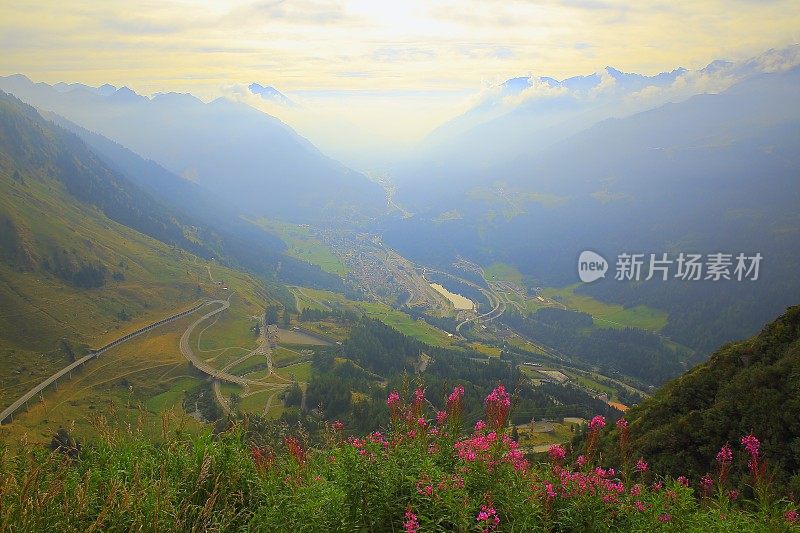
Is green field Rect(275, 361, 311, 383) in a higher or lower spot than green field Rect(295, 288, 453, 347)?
lower

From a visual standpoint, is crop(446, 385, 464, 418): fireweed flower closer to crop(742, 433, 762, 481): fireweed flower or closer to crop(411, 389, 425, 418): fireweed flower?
crop(411, 389, 425, 418): fireweed flower

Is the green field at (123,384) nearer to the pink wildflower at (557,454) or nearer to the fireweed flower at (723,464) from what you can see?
the pink wildflower at (557,454)

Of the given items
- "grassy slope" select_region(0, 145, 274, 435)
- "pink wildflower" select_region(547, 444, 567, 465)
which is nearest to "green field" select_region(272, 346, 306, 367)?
"grassy slope" select_region(0, 145, 274, 435)

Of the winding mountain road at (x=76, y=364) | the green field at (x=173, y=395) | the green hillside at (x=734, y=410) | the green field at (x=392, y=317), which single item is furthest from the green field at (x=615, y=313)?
the green hillside at (x=734, y=410)

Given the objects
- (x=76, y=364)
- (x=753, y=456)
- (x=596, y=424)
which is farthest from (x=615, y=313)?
(x=596, y=424)

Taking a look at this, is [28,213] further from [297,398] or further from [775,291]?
[775,291]

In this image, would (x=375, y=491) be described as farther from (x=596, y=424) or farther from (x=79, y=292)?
(x=79, y=292)
